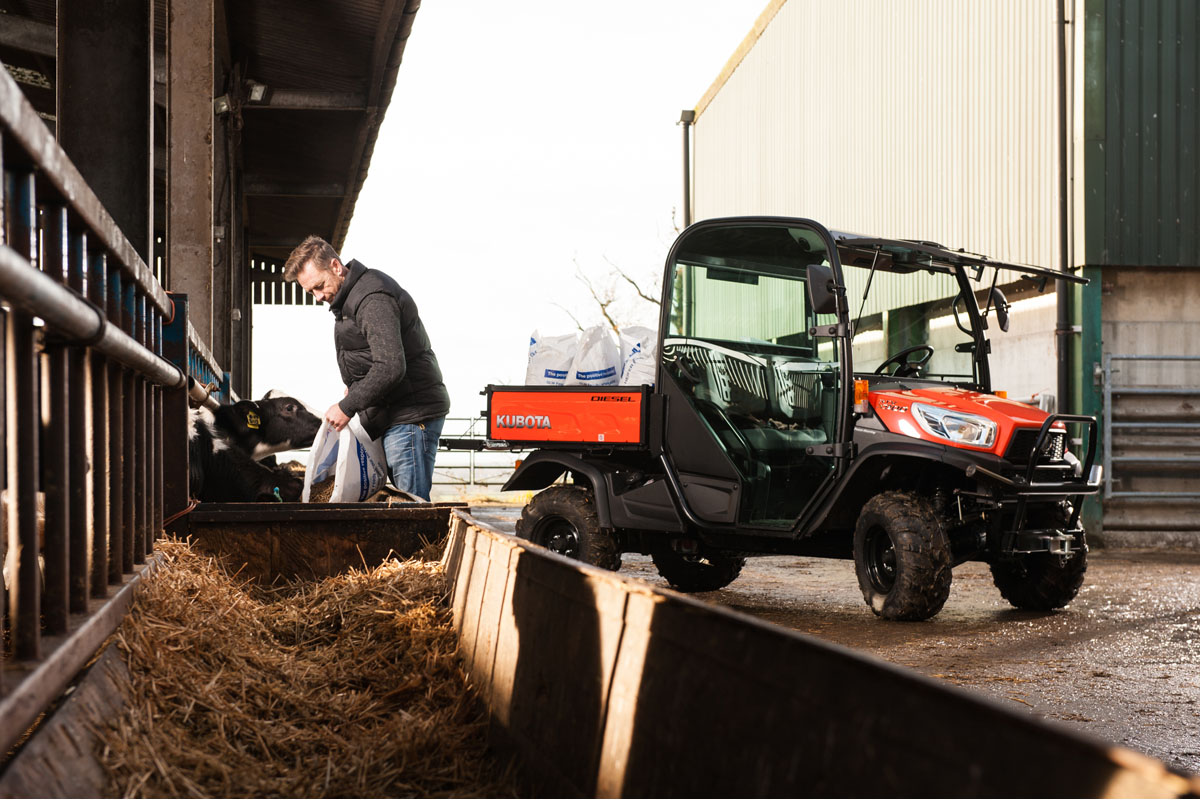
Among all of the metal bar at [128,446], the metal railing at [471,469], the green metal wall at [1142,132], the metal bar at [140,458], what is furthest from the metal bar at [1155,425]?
the metal bar at [128,446]

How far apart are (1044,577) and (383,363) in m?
4.53

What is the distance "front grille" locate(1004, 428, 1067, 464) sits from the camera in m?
7.39

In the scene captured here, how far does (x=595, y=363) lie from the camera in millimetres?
8859

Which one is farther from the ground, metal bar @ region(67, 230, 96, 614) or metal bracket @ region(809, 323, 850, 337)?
metal bracket @ region(809, 323, 850, 337)

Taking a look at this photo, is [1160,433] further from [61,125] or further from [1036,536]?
[61,125]

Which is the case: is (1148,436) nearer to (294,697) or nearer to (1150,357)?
(1150,357)

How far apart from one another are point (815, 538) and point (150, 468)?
5.18 metres

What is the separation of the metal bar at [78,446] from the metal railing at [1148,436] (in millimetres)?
12959

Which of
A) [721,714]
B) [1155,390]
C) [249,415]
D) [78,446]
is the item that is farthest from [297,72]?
[721,714]

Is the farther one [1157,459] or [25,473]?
[1157,459]

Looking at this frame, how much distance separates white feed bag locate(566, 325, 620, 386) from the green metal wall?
733cm

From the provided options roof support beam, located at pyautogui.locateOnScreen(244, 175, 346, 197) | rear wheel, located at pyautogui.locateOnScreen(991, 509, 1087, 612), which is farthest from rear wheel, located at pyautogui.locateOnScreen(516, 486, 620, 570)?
roof support beam, located at pyautogui.locateOnScreen(244, 175, 346, 197)

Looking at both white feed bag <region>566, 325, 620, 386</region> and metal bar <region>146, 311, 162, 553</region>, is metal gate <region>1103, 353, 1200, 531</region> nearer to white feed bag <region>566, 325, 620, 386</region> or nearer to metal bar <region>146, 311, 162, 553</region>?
Answer: white feed bag <region>566, 325, 620, 386</region>

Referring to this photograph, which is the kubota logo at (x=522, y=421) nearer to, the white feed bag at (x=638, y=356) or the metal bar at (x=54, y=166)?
the white feed bag at (x=638, y=356)
